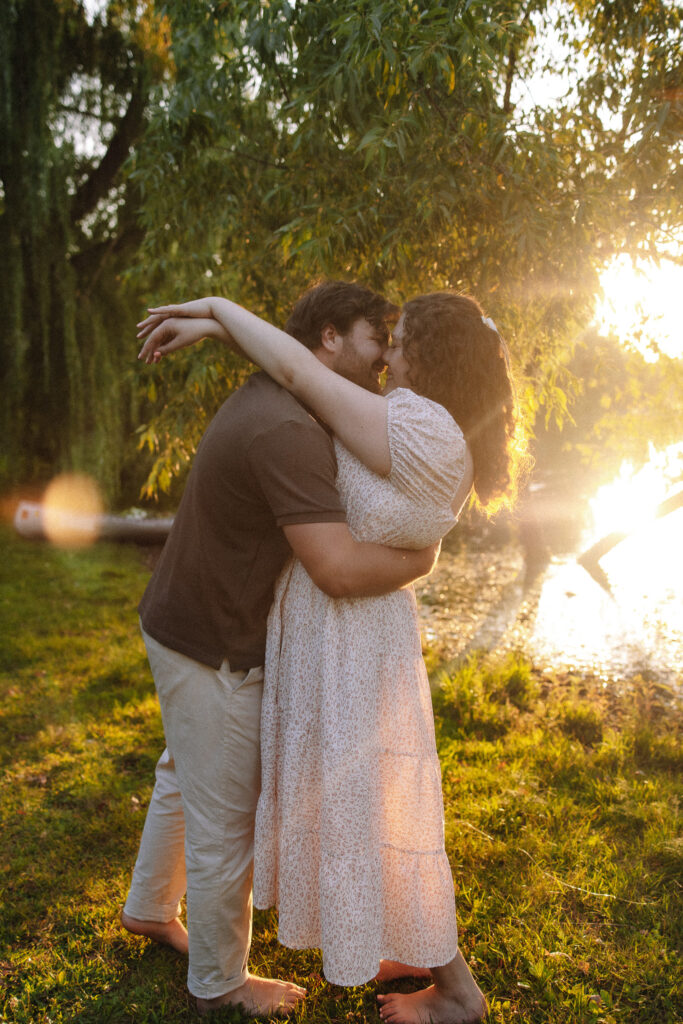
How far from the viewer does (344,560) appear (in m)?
1.76

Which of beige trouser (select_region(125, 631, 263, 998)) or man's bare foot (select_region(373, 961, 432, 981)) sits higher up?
beige trouser (select_region(125, 631, 263, 998))

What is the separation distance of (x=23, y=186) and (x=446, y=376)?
24.4 feet

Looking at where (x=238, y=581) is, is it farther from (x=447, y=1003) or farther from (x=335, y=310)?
(x=447, y=1003)

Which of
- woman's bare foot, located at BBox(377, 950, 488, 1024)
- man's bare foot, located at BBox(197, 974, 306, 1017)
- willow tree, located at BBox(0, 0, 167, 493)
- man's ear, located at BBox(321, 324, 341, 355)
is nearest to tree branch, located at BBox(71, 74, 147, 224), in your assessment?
willow tree, located at BBox(0, 0, 167, 493)

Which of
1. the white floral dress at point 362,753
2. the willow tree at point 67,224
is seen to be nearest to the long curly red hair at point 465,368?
Result: the white floral dress at point 362,753

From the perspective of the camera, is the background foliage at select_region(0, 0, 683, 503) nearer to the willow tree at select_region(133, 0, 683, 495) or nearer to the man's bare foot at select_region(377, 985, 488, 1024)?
the willow tree at select_region(133, 0, 683, 495)

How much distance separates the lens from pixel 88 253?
8.77 metres

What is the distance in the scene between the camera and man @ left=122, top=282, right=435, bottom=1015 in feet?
5.79

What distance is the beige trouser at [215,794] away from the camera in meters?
1.98

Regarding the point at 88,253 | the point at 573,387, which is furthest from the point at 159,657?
the point at 88,253

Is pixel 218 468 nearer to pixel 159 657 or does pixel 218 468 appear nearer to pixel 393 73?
pixel 159 657

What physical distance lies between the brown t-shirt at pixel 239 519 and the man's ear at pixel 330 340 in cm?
23

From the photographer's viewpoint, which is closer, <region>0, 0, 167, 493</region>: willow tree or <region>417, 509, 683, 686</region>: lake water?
<region>417, 509, 683, 686</region>: lake water

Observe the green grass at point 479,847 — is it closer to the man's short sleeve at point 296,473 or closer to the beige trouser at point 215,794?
the beige trouser at point 215,794
